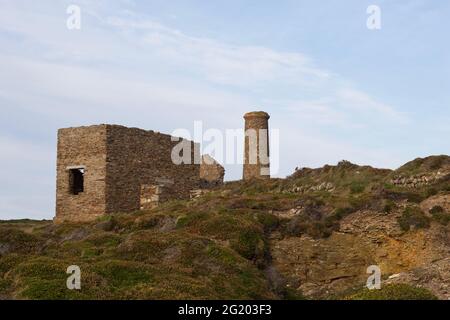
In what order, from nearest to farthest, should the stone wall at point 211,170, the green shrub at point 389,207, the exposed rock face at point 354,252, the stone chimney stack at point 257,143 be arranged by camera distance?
1. the exposed rock face at point 354,252
2. the green shrub at point 389,207
3. the stone wall at point 211,170
4. the stone chimney stack at point 257,143

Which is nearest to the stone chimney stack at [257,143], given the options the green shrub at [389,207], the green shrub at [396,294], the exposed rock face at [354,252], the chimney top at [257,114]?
the chimney top at [257,114]

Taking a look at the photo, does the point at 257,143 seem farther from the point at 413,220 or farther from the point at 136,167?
the point at 413,220

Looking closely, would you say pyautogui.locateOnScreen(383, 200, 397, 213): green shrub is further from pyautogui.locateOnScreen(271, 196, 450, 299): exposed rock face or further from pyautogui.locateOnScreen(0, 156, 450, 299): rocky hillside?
pyautogui.locateOnScreen(271, 196, 450, 299): exposed rock face

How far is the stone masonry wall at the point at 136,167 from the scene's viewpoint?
119ft

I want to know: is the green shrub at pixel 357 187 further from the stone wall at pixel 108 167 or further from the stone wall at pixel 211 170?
the stone wall at pixel 211 170

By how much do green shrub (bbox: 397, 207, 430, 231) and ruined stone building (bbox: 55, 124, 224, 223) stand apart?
603 inches

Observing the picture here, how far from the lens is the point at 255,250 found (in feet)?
74.4

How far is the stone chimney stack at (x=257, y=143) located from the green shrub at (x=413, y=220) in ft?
88.3

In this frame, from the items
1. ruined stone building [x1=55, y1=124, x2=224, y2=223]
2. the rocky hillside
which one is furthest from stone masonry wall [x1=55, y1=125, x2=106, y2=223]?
the rocky hillside

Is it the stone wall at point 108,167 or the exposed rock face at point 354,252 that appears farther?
the stone wall at point 108,167

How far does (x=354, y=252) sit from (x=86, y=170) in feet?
57.6

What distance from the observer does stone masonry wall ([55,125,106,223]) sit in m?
36.1

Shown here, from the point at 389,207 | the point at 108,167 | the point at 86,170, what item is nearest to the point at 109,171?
the point at 108,167
